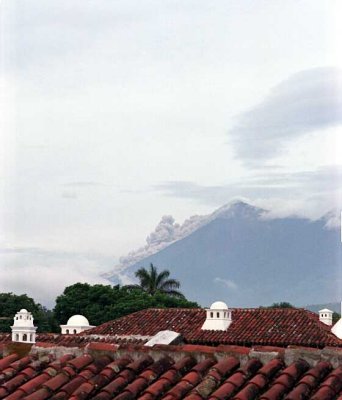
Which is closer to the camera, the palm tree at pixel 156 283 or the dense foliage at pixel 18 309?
the dense foliage at pixel 18 309

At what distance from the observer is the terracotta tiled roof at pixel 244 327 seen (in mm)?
23094

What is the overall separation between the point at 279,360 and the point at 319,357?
0.89 feet

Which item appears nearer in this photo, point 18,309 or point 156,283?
point 18,309

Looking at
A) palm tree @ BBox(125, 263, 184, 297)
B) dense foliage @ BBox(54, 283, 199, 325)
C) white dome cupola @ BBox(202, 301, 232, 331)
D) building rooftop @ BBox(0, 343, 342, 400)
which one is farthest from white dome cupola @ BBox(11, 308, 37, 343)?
palm tree @ BBox(125, 263, 184, 297)

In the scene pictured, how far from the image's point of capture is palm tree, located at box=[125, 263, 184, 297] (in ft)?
169

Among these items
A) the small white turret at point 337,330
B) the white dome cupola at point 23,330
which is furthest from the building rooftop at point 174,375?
the small white turret at point 337,330

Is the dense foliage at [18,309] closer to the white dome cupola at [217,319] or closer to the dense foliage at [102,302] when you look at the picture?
the dense foliage at [102,302]

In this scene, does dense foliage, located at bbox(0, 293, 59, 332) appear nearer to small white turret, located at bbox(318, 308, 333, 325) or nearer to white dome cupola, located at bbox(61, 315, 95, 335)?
white dome cupola, located at bbox(61, 315, 95, 335)

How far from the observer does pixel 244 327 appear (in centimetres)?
2464

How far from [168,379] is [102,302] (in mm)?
39684

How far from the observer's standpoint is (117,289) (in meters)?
47.1

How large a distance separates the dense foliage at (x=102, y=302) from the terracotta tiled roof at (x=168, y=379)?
36635mm

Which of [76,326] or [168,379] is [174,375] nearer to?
[168,379]

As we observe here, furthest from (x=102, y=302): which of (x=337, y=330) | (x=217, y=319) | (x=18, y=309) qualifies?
(x=337, y=330)
